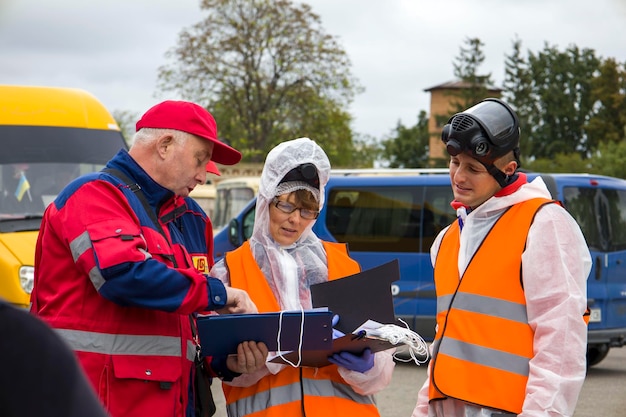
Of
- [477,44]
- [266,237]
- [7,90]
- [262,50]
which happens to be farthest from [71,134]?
[477,44]

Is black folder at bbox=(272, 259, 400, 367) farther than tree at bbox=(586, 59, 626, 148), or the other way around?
tree at bbox=(586, 59, 626, 148)

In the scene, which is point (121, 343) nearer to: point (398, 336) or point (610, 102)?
point (398, 336)

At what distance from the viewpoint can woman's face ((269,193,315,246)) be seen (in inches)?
150

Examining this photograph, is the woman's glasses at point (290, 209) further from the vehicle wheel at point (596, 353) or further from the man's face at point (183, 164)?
the vehicle wheel at point (596, 353)

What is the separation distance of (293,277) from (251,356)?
→ 0.46 m

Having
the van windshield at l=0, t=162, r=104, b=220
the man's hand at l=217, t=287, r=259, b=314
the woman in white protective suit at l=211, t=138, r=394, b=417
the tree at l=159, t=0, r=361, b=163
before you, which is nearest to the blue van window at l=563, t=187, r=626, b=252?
the van windshield at l=0, t=162, r=104, b=220

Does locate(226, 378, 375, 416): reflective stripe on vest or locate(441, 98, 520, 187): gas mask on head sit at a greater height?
locate(441, 98, 520, 187): gas mask on head

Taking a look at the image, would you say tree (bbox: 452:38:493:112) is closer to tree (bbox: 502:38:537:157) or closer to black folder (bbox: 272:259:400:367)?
tree (bbox: 502:38:537:157)

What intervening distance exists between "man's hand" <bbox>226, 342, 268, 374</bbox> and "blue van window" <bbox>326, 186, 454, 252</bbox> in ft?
27.0

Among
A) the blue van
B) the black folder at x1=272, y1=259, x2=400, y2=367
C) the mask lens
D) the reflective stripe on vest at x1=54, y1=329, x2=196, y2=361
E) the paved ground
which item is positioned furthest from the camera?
the blue van

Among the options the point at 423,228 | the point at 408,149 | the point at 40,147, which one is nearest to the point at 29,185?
the point at 40,147

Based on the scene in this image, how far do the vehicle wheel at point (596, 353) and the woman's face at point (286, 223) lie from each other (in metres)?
8.35

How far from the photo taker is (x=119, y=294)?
3121mm

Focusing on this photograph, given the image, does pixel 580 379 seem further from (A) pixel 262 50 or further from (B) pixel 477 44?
(B) pixel 477 44
